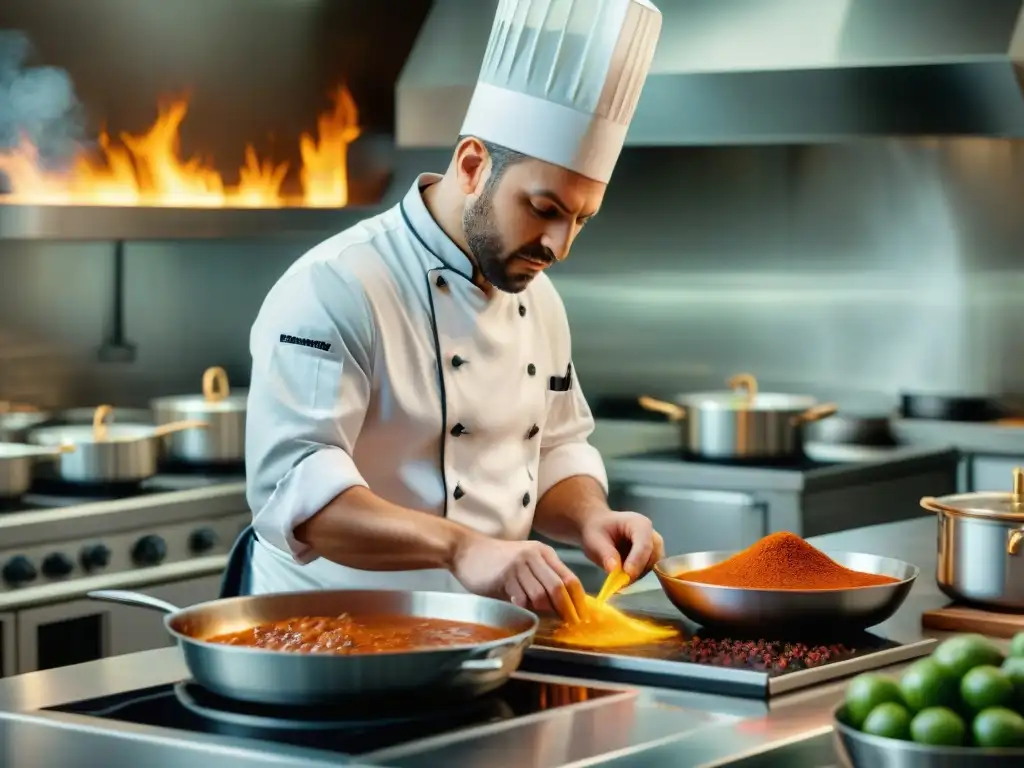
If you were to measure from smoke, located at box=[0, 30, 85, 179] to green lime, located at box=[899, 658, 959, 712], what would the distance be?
10.4 ft

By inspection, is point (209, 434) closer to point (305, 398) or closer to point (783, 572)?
point (305, 398)

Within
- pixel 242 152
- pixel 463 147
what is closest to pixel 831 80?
pixel 242 152

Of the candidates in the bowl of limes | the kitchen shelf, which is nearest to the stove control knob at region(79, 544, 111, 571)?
the kitchen shelf

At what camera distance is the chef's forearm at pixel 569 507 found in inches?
101

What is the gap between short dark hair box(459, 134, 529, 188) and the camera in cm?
237

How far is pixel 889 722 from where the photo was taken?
1401 mm

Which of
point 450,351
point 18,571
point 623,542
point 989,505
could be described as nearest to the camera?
point 989,505

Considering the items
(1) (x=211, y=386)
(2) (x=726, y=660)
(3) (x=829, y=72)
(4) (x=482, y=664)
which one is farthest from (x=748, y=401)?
(4) (x=482, y=664)

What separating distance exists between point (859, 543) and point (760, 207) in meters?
2.43

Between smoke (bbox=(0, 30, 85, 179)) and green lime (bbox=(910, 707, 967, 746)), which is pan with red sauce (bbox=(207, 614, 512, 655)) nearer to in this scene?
green lime (bbox=(910, 707, 967, 746))

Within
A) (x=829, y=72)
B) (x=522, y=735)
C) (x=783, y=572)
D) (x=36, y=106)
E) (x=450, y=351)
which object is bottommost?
(x=522, y=735)

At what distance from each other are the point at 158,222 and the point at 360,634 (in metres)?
2.64

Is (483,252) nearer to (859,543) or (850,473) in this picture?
(859,543)

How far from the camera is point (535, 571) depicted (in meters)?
1.98
